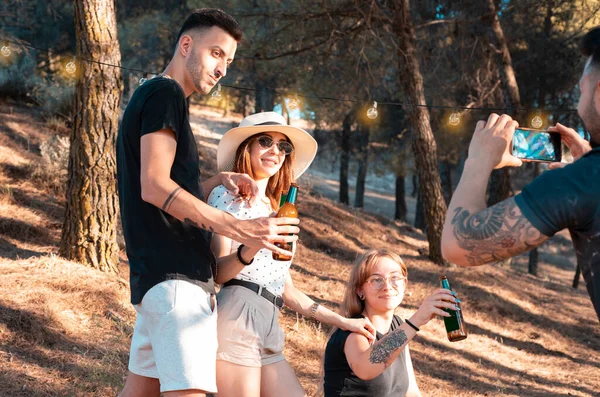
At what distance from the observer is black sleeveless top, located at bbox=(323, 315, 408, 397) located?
343 cm

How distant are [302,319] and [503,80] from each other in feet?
27.2

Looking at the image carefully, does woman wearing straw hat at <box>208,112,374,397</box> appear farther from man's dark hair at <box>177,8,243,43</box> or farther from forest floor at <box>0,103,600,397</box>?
forest floor at <box>0,103,600,397</box>

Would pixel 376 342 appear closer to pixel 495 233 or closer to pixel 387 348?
pixel 387 348

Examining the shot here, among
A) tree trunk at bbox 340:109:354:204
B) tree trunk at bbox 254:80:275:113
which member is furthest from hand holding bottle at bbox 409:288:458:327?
tree trunk at bbox 340:109:354:204

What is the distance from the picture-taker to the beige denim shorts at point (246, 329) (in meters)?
3.10

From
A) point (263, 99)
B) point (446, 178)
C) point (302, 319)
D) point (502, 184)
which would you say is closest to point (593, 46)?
point (302, 319)

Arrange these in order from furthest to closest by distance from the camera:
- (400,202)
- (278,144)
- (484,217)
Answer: (400,202)
(278,144)
(484,217)

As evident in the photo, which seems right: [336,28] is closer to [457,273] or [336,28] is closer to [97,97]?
[457,273]

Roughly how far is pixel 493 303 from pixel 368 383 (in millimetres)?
8108

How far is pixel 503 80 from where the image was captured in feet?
46.6

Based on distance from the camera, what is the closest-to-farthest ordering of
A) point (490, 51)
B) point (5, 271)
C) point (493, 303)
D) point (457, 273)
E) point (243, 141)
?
point (243, 141) < point (5, 271) < point (493, 303) < point (457, 273) < point (490, 51)

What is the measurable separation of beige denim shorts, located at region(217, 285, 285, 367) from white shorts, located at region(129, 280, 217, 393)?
12.3 inches

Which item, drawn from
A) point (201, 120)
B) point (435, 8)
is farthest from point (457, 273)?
point (201, 120)

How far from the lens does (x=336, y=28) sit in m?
12.5
